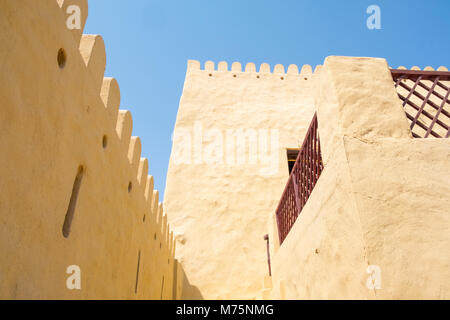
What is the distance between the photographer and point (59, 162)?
5.82ft

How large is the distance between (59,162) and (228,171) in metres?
5.22

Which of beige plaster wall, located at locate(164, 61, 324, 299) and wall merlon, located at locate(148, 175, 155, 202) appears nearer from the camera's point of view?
wall merlon, located at locate(148, 175, 155, 202)

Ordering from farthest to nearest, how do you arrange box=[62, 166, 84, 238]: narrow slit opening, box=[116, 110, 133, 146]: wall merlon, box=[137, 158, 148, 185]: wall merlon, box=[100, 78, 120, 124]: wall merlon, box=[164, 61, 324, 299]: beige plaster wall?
box=[164, 61, 324, 299]: beige plaster wall
box=[137, 158, 148, 185]: wall merlon
box=[116, 110, 133, 146]: wall merlon
box=[100, 78, 120, 124]: wall merlon
box=[62, 166, 84, 238]: narrow slit opening

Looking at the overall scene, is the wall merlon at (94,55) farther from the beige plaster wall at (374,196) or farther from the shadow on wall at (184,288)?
the shadow on wall at (184,288)

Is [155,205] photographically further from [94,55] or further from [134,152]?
[94,55]

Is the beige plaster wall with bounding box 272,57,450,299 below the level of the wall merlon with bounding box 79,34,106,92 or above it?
below

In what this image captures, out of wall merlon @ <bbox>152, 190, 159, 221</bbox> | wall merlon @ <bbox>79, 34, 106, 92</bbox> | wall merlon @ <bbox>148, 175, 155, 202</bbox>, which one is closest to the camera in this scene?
wall merlon @ <bbox>79, 34, 106, 92</bbox>

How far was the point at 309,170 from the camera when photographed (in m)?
2.89

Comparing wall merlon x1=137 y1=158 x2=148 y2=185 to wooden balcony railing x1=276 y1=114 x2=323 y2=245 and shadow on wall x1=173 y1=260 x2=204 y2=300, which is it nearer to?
wooden balcony railing x1=276 y1=114 x2=323 y2=245

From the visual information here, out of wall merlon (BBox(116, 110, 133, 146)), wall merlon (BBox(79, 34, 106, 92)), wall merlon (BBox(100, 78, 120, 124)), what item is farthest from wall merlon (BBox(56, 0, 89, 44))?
wall merlon (BBox(116, 110, 133, 146))

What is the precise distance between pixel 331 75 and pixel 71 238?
6.14 feet

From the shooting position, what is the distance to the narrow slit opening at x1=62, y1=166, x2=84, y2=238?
74.6 inches

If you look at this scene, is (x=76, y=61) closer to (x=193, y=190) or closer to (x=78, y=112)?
(x=78, y=112)

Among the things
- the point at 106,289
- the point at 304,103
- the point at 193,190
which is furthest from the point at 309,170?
the point at 304,103
